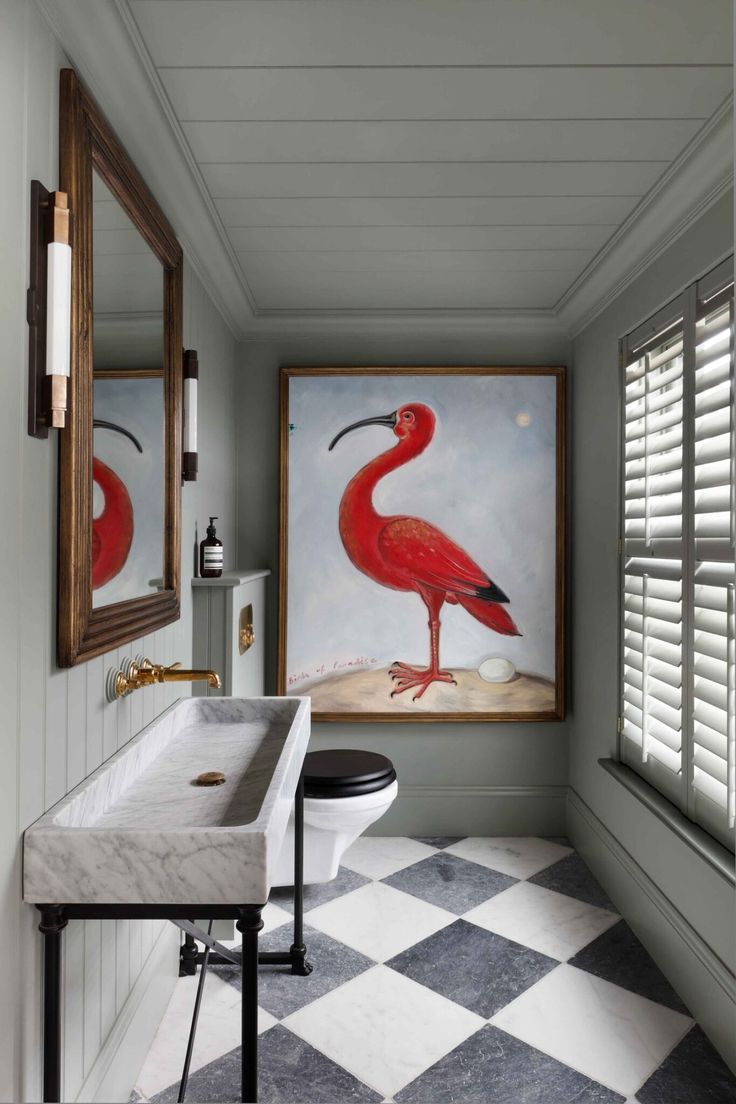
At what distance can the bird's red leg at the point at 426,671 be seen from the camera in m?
3.11

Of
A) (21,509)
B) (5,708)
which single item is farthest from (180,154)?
(5,708)

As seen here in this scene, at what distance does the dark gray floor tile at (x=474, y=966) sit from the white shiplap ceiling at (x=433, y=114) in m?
2.16

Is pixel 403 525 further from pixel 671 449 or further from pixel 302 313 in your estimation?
pixel 671 449

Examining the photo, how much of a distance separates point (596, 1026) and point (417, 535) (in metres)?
1.79

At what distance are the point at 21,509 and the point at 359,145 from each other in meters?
1.21

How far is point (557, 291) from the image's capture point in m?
2.82

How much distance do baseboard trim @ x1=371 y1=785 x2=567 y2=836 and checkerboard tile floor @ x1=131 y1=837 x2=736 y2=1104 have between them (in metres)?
0.41

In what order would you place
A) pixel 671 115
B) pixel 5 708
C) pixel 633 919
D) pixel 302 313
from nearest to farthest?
pixel 5 708 < pixel 671 115 < pixel 633 919 < pixel 302 313

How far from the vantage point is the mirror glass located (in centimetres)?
147

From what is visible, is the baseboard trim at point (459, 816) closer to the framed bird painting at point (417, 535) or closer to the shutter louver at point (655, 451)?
the framed bird painting at point (417, 535)

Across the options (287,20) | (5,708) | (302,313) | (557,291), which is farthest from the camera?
(302,313)

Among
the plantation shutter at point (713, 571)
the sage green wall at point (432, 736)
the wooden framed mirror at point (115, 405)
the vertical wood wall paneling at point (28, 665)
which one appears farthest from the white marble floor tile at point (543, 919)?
the wooden framed mirror at point (115, 405)

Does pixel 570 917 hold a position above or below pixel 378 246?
below

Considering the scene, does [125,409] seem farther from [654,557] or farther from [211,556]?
[654,557]
